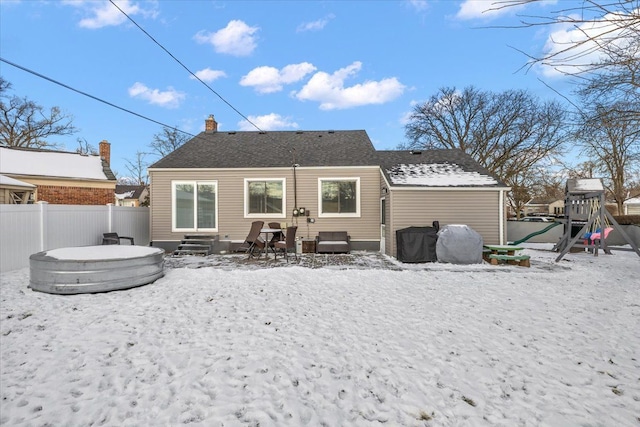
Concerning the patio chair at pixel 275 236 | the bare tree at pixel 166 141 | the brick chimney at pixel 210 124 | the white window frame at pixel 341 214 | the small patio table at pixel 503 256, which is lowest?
the small patio table at pixel 503 256

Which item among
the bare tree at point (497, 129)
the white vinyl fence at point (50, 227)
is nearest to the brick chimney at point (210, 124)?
the white vinyl fence at point (50, 227)

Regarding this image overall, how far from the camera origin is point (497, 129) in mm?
22906

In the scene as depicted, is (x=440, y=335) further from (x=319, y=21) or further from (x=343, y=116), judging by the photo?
(x=343, y=116)

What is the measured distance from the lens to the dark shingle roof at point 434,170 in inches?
404

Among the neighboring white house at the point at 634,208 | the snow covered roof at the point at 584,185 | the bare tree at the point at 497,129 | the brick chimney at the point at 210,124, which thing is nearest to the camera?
the snow covered roof at the point at 584,185

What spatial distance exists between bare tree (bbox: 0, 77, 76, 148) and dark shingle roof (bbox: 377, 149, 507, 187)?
103ft

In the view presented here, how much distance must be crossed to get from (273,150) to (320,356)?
10907 millimetres

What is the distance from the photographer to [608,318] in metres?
4.60

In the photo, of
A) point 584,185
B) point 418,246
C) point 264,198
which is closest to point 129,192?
point 264,198

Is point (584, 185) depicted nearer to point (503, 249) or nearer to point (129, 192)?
point (503, 249)

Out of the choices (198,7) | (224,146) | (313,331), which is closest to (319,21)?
(198,7)

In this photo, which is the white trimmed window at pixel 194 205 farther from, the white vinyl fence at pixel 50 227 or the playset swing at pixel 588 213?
the playset swing at pixel 588 213

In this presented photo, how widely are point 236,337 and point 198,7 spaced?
24.9 feet

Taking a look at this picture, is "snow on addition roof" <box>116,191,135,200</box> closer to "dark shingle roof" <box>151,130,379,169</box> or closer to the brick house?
the brick house
